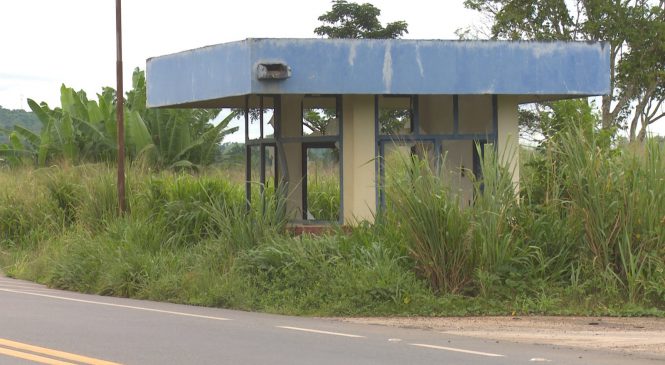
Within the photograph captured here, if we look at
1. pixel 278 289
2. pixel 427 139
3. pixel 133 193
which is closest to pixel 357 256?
pixel 278 289

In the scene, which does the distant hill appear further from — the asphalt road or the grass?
the asphalt road

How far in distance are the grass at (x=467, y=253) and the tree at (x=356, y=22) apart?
2821 centimetres

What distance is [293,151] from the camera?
72.1 ft

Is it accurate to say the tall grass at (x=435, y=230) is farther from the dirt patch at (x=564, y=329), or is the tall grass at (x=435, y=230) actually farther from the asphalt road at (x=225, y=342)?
the asphalt road at (x=225, y=342)

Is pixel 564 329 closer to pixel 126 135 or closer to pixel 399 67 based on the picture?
pixel 399 67

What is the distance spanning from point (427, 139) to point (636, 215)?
5.55 metres

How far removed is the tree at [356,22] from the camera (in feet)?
149

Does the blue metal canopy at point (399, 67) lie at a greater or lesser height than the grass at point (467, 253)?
greater

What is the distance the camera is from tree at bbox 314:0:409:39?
1794 inches

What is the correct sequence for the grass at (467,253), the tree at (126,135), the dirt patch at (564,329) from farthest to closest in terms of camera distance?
1. the tree at (126,135)
2. the grass at (467,253)
3. the dirt patch at (564,329)

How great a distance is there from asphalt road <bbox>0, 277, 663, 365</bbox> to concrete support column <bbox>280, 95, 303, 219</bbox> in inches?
242

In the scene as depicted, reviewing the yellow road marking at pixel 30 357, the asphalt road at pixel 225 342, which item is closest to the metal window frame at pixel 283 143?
the asphalt road at pixel 225 342

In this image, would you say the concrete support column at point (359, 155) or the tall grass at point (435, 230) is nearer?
the tall grass at point (435, 230)

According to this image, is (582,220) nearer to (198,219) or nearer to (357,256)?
(357,256)
